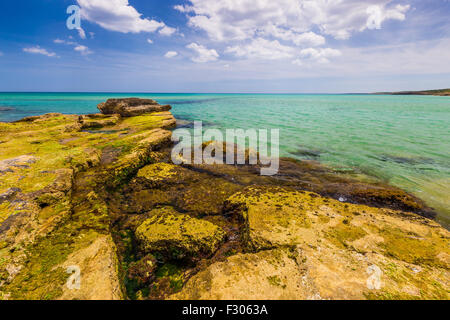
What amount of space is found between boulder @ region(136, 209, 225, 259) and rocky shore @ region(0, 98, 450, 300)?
0.02 metres

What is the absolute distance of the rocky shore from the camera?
9.19ft

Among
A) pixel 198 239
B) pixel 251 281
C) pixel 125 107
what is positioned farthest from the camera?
pixel 125 107

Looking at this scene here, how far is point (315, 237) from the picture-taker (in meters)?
3.75

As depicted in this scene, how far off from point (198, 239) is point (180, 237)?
367 mm

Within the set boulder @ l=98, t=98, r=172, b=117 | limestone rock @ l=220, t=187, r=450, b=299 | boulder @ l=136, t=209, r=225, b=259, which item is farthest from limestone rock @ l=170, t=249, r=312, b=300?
boulder @ l=98, t=98, r=172, b=117

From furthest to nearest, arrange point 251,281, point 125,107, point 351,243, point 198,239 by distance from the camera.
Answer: point 125,107 < point 198,239 < point 351,243 < point 251,281

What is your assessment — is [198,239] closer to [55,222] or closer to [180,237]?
[180,237]

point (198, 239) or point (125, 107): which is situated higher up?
point (125, 107)

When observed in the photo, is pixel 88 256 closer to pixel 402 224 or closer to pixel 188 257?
pixel 188 257

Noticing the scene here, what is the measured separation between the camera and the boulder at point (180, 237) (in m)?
3.82

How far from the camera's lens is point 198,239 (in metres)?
3.87

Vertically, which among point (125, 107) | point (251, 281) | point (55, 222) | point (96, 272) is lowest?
point (251, 281)

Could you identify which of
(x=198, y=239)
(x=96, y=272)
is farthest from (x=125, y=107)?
(x=96, y=272)
